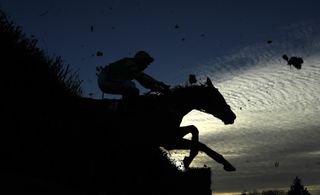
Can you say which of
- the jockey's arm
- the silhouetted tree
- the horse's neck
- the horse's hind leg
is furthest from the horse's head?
the silhouetted tree

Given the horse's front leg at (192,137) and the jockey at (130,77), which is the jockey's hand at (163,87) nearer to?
the jockey at (130,77)

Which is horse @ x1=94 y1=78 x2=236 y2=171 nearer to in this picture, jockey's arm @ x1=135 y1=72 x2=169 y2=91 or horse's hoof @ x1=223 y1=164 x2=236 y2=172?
horse's hoof @ x1=223 y1=164 x2=236 y2=172

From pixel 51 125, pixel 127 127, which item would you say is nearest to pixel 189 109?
pixel 127 127

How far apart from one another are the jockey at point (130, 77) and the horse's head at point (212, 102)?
1.25 m

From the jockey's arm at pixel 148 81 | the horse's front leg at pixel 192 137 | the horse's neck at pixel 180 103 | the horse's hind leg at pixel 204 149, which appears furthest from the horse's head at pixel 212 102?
the jockey's arm at pixel 148 81

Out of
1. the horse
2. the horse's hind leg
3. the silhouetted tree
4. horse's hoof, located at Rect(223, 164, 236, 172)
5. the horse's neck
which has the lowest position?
horse's hoof, located at Rect(223, 164, 236, 172)

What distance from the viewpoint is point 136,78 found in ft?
33.7

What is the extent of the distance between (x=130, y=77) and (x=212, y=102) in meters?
2.41

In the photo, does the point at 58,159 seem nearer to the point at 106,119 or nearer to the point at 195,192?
the point at 106,119

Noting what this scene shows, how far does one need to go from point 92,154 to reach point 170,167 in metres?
5.36

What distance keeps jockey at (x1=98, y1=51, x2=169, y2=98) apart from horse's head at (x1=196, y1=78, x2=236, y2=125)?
1252mm

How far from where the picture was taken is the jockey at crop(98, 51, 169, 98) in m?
10.2

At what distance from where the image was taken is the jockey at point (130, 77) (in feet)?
33.3

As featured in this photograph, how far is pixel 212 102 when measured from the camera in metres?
11.3
